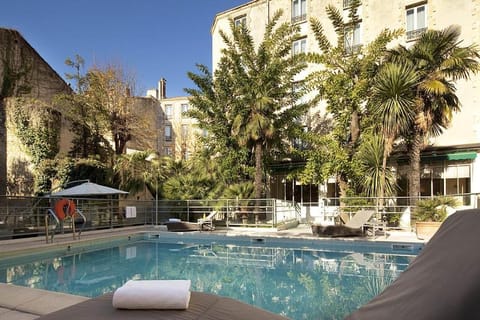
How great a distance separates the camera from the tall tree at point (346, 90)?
1466 cm

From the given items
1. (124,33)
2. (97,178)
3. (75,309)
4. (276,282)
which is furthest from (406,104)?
(124,33)

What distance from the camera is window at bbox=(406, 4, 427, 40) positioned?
54.2ft

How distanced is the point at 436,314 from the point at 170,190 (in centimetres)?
1527

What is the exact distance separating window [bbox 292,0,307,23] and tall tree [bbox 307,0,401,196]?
4.49 meters

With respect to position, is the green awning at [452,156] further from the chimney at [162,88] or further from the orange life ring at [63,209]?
the chimney at [162,88]

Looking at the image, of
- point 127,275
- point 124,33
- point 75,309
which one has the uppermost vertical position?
point 124,33

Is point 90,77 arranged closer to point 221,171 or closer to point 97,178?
point 97,178

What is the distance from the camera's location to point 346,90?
49.4 feet

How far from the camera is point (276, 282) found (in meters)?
7.00

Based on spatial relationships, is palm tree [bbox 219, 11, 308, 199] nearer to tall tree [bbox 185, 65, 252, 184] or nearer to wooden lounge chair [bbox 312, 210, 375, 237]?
tall tree [bbox 185, 65, 252, 184]

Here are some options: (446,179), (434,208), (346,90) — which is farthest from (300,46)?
(434,208)

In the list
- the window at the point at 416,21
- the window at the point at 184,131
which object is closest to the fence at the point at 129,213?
the window at the point at 416,21

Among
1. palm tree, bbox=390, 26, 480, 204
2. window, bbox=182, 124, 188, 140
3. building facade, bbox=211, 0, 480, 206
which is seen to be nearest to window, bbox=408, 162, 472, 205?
building facade, bbox=211, 0, 480, 206

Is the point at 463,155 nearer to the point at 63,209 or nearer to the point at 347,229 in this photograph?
the point at 347,229
